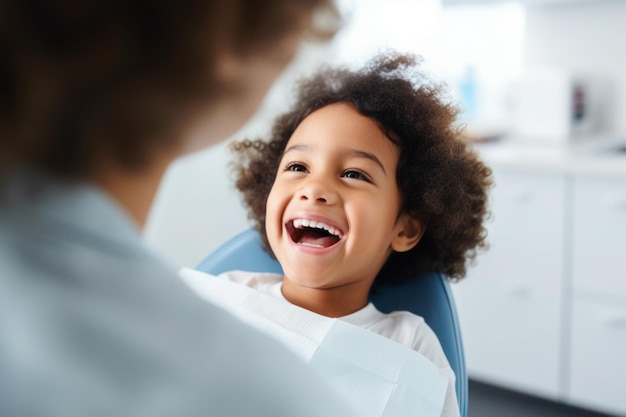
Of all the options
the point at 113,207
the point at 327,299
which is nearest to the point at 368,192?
the point at 327,299

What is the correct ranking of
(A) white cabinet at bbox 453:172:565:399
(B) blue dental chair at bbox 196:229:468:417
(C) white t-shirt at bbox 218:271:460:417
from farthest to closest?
(A) white cabinet at bbox 453:172:565:399, (B) blue dental chair at bbox 196:229:468:417, (C) white t-shirt at bbox 218:271:460:417

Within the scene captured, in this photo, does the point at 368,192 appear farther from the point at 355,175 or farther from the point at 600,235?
the point at 600,235

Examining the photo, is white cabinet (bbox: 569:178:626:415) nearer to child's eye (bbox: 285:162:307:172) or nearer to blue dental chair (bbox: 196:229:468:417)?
blue dental chair (bbox: 196:229:468:417)

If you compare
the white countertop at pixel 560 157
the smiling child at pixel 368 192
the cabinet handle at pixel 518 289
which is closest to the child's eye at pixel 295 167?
the smiling child at pixel 368 192

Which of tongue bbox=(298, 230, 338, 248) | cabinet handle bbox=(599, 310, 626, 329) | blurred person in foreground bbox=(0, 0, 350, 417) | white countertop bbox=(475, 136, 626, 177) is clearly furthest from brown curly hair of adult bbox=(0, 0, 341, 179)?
cabinet handle bbox=(599, 310, 626, 329)

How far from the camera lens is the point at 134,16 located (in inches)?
A: 15.8

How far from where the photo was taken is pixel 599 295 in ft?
6.76

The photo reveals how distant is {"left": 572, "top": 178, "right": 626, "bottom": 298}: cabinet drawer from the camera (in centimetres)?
198

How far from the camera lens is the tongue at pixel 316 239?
0.93 m

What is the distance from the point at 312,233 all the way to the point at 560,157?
1.39 meters

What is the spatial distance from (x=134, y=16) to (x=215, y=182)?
4.81ft

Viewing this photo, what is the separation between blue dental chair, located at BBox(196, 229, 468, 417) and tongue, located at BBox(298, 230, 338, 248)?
21cm

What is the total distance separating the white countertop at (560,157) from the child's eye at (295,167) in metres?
0.99

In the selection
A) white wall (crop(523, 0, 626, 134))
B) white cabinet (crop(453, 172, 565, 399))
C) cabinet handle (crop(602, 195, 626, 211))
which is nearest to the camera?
cabinet handle (crop(602, 195, 626, 211))
